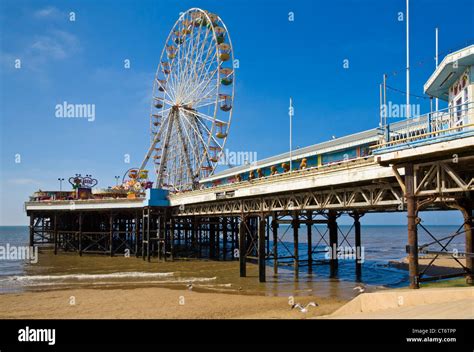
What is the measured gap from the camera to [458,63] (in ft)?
53.6

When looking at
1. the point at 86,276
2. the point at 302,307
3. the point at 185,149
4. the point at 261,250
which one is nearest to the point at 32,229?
the point at 185,149

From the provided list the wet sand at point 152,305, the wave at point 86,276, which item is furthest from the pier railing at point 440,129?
the wave at point 86,276

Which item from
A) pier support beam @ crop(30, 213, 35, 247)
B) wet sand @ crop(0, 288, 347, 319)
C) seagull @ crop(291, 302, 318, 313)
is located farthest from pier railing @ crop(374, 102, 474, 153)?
pier support beam @ crop(30, 213, 35, 247)

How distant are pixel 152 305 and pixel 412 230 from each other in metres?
13.2

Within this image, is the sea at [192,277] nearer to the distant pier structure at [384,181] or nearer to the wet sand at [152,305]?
the distant pier structure at [384,181]

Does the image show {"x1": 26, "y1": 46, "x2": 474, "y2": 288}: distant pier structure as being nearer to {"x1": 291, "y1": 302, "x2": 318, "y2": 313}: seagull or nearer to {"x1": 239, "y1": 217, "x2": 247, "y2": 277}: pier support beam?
{"x1": 239, "y1": 217, "x2": 247, "y2": 277}: pier support beam

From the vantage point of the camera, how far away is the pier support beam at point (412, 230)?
14.7m

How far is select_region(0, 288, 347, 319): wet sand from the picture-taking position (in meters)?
18.4

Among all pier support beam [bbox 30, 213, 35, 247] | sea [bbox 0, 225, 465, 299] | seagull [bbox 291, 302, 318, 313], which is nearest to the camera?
seagull [bbox 291, 302, 318, 313]

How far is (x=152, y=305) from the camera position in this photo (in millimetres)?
20922

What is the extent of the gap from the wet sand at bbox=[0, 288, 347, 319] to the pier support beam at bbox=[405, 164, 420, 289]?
446 centimetres

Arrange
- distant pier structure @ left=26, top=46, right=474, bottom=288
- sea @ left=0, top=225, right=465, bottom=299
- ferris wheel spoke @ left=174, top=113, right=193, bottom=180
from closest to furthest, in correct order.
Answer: distant pier structure @ left=26, top=46, right=474, bottom=288
sea @ left=0, top=225, right=465, bottom=299
ferris wheel spoke @ left=174, top=113, right=193, bottom=180

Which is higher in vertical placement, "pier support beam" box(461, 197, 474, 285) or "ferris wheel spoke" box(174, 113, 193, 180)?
"ferris wheel spoke" box(174, 113, 193, 180)

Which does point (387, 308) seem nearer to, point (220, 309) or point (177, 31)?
point (220, 309)
